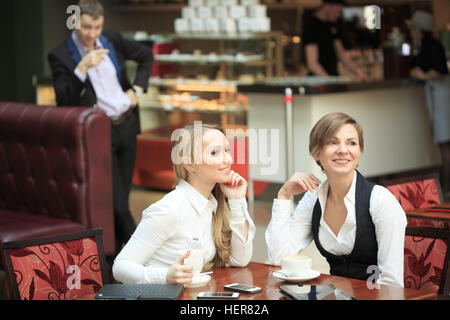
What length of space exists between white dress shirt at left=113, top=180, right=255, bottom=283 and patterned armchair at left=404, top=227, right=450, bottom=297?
2.12ft

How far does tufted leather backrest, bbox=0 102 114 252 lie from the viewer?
464cm

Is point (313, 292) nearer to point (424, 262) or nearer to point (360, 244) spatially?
point (360, 244)

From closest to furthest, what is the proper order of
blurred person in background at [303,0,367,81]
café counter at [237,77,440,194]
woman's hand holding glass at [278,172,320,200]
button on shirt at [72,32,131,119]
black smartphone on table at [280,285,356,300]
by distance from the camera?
black smartphone on table at [280,285,356,300]
woman's hand holding glass at [278,172,320,200]
button on shirt at [72,32,131,119]
café counter at [237,77,440,194]
blurred person in background at [303,0,367,81]

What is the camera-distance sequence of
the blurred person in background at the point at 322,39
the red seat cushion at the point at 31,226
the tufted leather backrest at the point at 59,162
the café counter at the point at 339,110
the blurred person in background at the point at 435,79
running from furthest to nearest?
1. the blurred person in background at the point at 322,39
2. the blurred person in background at the point at 435,79
3. the café counter at the point at 339,110
4. the tufted leather backrest at the point at 59,162
5. the red seat cushion at the point at 31,226

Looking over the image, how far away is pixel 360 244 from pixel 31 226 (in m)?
2.38

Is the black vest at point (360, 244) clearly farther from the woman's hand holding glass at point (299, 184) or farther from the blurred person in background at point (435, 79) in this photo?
the blurred person in background at point (435, 79)

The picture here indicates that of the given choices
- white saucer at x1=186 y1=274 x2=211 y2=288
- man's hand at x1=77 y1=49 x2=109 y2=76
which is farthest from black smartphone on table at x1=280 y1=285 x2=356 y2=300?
man's hand at x1=77 y1=49 x2=109 y2=76

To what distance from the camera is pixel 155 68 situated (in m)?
8.58

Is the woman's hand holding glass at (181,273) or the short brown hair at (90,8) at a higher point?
the short brown hair at (90,8)

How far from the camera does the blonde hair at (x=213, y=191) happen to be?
2686mm

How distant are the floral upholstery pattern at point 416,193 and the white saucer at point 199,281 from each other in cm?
159

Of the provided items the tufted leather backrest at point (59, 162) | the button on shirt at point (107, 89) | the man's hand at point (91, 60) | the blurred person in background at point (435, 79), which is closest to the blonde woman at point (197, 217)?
the tufted leather backrest at point (59, 162)

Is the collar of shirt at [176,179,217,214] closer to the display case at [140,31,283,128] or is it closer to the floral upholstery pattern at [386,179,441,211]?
the floral upholstery pattern at [386,179,441,211]
